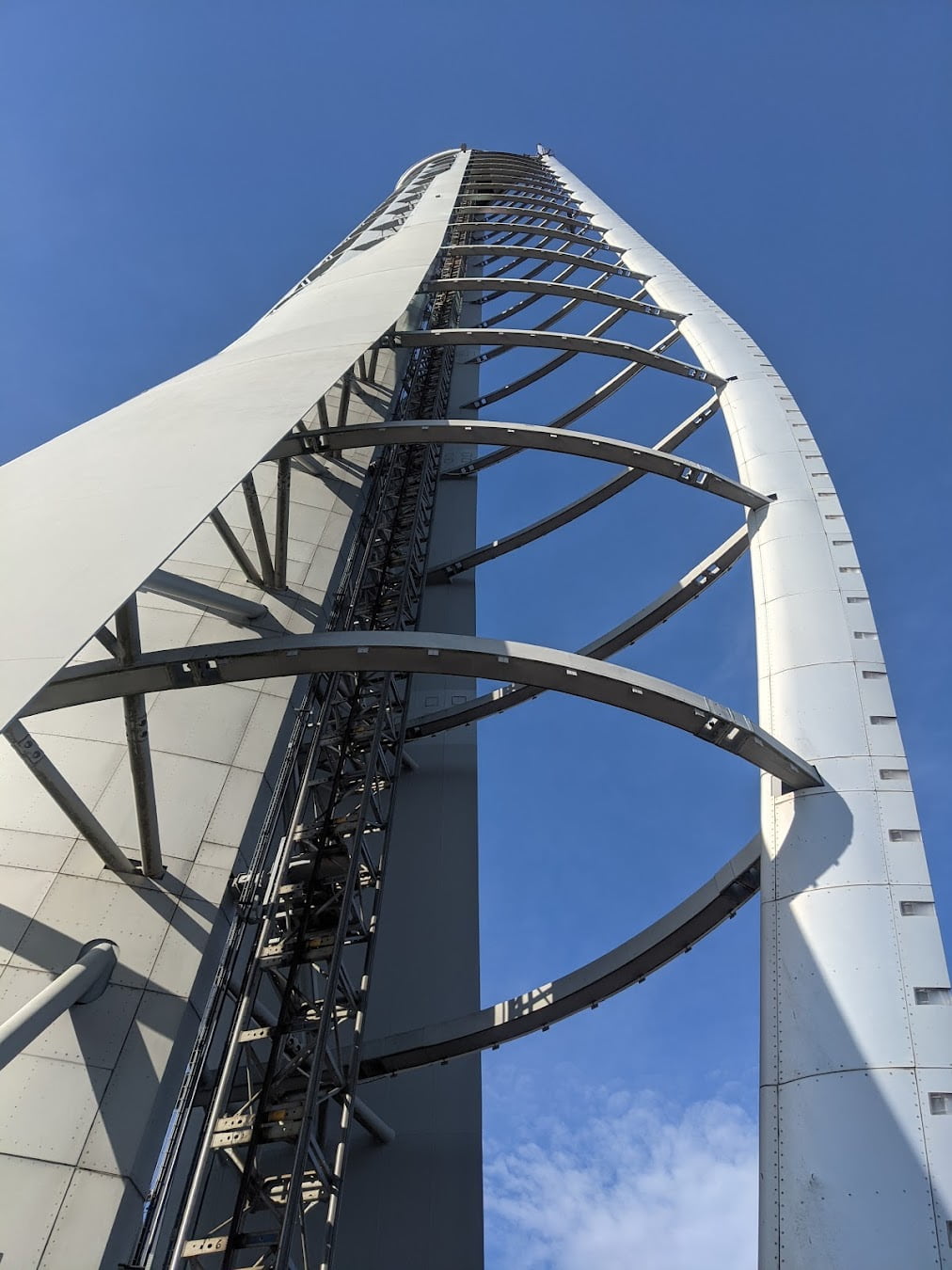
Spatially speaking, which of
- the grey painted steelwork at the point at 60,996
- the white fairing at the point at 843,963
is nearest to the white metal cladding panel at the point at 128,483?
the grey painted steelwork at the point at 60,996

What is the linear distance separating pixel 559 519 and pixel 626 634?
4.09 meters

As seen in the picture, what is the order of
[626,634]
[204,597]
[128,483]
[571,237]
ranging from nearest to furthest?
[128,483] → [204,597] → [626,634] → [571,237]

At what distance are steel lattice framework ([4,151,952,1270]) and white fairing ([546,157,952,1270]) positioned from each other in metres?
0.02

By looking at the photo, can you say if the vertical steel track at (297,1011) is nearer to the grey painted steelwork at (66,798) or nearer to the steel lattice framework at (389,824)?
the steel lattice framework at (389,824)

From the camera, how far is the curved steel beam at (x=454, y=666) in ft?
21.6

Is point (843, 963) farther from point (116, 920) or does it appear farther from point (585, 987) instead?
point (116, 920)

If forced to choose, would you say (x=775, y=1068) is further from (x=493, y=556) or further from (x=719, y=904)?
(x=493, y=556)

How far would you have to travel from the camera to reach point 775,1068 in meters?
6.00

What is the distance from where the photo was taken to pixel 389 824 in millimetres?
11008

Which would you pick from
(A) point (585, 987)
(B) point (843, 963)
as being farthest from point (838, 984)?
(A) point (585, 987)

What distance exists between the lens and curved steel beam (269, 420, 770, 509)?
9.70 m

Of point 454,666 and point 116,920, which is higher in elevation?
point 454,666

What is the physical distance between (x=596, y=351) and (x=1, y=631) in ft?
36.5

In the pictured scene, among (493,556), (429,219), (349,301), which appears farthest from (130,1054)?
(429,219)
